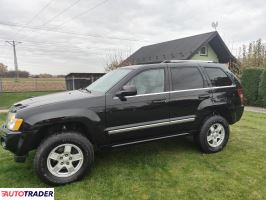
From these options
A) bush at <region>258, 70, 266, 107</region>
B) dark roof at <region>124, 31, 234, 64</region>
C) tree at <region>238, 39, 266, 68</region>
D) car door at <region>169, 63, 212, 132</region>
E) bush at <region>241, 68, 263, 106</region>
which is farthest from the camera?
dark roof at <region>124, 31, 234, 64</region>

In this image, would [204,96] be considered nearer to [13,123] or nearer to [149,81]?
[149,81]

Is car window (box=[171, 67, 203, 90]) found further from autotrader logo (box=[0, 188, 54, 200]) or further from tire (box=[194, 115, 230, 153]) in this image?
autotrader logo (box=[0, 188, 54, 200])

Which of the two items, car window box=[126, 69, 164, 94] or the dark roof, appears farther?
the dark roof

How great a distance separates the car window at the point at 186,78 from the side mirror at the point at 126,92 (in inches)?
36.8

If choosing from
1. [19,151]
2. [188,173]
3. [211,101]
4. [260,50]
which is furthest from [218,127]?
[260,50]

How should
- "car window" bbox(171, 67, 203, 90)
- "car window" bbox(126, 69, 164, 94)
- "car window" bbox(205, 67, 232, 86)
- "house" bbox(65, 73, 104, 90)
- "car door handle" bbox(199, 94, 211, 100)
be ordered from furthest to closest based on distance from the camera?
"house" bbox(65, 73, 104, 90) → "car window" bbox(205, 67, 232, 86) → "car door handle" bbox(199, 94, 211, 100) → "car window" bbox(171, 67, 203, 90) → "car window" bbox(126, 69, 164, 94)

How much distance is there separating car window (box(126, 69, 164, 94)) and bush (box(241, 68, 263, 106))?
1037cm

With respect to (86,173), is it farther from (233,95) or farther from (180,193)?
(233,95)

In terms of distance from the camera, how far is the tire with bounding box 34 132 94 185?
344cm

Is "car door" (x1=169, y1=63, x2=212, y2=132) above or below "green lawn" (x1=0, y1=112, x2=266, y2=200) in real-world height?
above

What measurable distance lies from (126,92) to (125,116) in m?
0.39

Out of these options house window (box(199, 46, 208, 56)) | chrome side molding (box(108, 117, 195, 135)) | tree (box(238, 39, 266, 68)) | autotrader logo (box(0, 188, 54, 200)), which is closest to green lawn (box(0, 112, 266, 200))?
autotrader logo (box(0, 188, 54, 200))

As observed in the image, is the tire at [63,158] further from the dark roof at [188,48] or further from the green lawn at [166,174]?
the dark roof at [188,48]

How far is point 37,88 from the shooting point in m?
23.8
